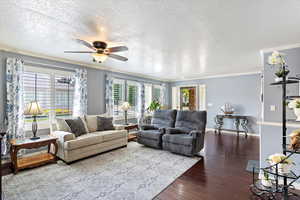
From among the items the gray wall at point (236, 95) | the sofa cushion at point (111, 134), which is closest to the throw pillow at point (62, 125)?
the sofa cushion at point (111, 134)

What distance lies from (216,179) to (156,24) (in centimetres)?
274

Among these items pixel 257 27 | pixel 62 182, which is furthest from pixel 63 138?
pixel 257 27

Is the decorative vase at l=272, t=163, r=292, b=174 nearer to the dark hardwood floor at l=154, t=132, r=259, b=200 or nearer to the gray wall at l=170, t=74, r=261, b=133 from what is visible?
the dark hardwood floor at l=154, t=132, r=259, b=200

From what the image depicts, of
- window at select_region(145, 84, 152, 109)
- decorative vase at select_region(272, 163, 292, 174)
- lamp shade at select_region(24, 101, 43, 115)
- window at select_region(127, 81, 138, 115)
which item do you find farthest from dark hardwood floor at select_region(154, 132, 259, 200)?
window at select_region(145, 84, 152, 109)

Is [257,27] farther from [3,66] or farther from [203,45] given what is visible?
[3,66]

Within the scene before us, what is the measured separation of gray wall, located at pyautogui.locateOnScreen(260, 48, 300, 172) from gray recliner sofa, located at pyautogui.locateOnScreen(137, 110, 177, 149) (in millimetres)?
2226

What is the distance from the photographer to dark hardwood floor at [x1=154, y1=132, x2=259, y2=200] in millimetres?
2180

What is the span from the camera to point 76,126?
12.3 ft

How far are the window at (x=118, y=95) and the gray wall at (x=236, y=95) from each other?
371cm

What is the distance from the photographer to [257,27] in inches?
93.2

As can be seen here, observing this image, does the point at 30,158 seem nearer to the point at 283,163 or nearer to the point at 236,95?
the point at 283,163

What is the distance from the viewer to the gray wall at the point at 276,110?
2.65m

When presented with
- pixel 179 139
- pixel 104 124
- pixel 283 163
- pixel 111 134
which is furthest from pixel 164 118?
pixel 283 163

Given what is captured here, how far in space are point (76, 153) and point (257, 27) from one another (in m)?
4.05
